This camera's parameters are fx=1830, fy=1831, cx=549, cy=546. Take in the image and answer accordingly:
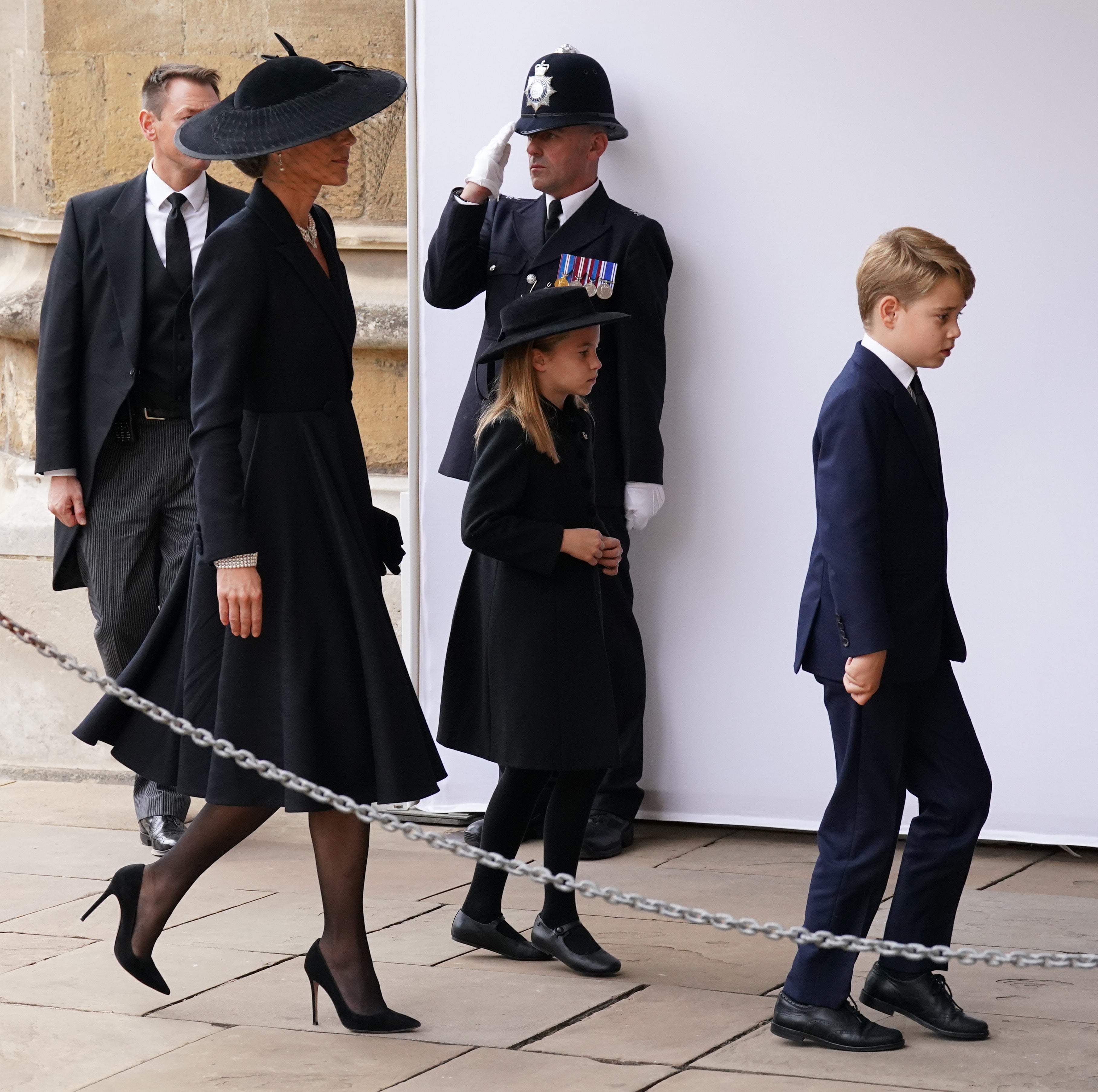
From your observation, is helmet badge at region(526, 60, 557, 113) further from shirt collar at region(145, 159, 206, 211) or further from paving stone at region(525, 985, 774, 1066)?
paving stone at region(525, 985, 774, 1066)

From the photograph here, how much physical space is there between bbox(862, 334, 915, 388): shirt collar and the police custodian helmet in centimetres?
156

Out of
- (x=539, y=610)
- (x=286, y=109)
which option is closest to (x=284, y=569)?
(x=539, y=610)

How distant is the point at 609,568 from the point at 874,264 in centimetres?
83

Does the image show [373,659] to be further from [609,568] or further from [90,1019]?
[90,1019]

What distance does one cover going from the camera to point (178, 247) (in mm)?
4887

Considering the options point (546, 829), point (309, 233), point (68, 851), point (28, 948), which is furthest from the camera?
point (68, 851)

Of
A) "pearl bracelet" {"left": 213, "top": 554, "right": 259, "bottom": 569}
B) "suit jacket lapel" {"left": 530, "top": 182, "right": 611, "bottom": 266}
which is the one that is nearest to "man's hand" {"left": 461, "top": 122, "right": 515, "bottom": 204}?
"suit jacket lapel" {"left": 530, "top": 182, "right": 611, "bottom": 266}

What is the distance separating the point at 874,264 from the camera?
3330 mm

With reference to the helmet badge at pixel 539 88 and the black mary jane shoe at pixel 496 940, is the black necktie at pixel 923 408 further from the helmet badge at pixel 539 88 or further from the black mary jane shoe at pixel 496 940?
the helmet badge at pixel 539 88

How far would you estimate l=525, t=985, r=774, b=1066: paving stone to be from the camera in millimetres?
3227

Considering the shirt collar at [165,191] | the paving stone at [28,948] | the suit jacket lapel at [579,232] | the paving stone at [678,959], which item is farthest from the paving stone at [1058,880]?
the shirt collar at [165,191]

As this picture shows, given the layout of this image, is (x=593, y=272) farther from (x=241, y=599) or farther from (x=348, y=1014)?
(x=348, y=1014)

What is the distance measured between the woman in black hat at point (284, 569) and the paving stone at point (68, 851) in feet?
4.41

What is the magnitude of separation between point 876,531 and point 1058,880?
5.68 ft
